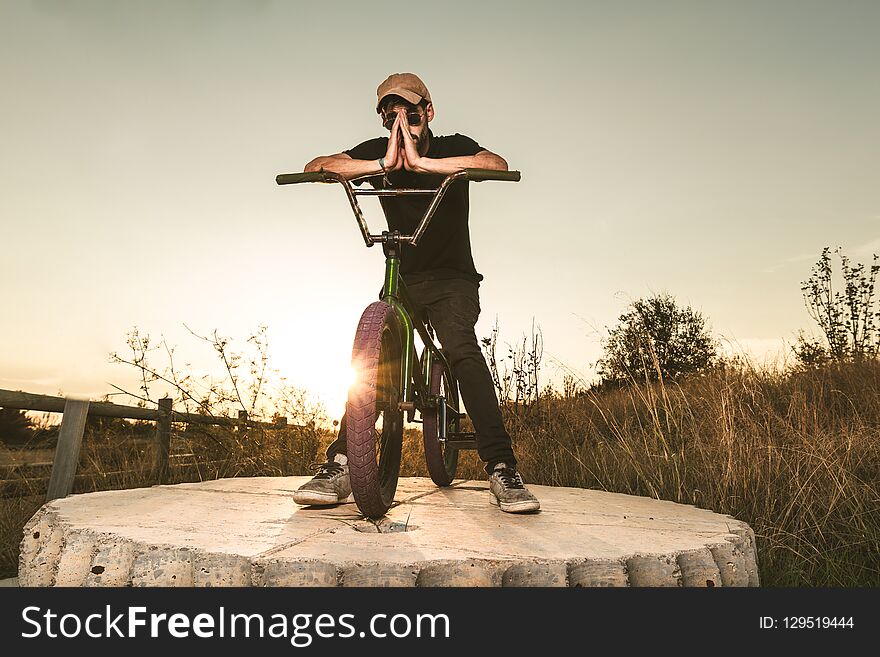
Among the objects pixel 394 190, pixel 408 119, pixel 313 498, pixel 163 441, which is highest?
pixel 408 119

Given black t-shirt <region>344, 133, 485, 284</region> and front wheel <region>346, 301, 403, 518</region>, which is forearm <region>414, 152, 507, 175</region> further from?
front wheel <region>346, 301, 403, 518</region>

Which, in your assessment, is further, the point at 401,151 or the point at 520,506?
the point at 520,506

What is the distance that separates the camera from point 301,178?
7.93 ft

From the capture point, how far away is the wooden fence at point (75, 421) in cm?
475

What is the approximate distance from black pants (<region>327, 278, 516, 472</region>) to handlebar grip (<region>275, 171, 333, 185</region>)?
694 millimetres

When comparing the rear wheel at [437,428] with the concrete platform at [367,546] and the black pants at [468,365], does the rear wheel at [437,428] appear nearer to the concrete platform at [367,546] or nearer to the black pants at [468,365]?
the black pants at [468,365]

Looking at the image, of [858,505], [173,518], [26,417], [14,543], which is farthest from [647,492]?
[26,417]

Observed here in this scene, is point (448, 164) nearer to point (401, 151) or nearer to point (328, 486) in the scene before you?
point (401, 151)

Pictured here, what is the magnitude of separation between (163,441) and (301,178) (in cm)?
439

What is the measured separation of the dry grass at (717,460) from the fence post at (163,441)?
89 mm

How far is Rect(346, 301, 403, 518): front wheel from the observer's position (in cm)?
207

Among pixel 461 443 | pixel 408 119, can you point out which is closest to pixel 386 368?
pixel 408 119

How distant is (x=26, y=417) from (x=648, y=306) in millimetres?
12809

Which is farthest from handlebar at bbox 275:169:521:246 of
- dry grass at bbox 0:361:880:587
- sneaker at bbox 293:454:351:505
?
dry grass at bbox 0:361:880:587
